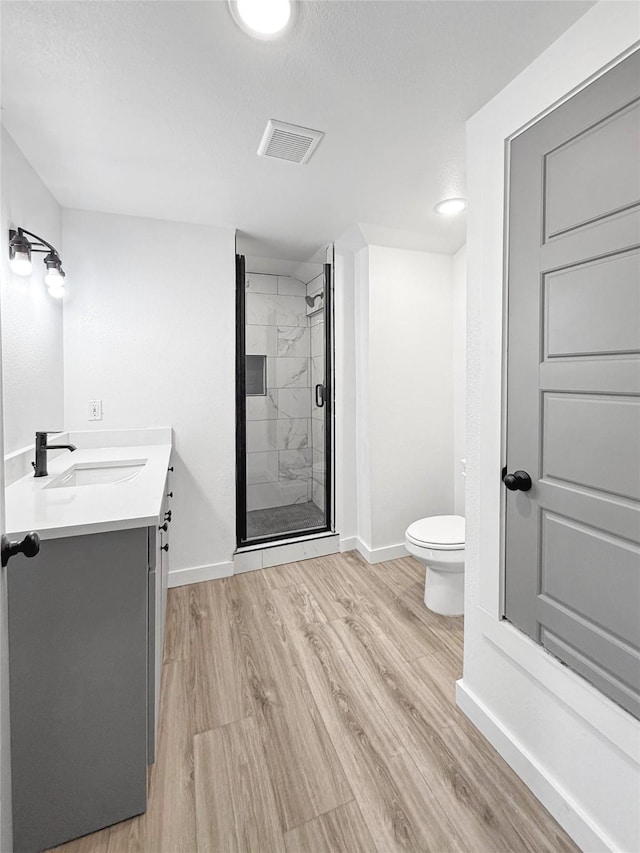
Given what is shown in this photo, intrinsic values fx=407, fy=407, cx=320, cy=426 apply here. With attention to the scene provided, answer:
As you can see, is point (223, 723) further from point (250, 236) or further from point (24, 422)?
point (250, 236)

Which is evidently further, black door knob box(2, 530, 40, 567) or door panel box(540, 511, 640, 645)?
door panel box(540, 511, 640, 645)

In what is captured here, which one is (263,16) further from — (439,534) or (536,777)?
(536,777)

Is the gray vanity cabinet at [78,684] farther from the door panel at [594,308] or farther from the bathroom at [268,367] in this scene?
the door panel at [594,308]

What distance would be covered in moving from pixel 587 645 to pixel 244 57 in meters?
2.03

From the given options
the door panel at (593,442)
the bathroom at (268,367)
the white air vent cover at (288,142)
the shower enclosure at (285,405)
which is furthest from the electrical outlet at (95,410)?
the door panel at (593,442)

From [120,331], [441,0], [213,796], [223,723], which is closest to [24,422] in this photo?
[120,331]

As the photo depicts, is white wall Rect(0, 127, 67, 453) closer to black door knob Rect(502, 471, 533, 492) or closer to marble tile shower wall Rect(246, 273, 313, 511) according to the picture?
marble tile shower wall Rect(246, 273, 313, 511)

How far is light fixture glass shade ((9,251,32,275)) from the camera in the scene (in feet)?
5.30

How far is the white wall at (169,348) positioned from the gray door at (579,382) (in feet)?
6.09

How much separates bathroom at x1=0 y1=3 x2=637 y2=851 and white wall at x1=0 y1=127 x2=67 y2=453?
16 millimetres

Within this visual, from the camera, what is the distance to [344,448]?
3.09 m

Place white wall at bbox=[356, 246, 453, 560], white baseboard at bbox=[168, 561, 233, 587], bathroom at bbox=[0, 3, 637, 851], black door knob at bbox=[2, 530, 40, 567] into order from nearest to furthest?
black door knob at bbox=[2, 530, 40, 567] < bathroom at bbox=[0, 3, 637, 851] < white baseboard at bbox=[168, 561, 233, 587] < white wall at bbox=[356, 246, 453, 560]

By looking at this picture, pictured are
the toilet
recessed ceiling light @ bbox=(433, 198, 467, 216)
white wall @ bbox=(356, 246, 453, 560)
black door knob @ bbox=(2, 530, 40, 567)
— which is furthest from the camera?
white wall @ bbox=(356, 246, 453, 560)

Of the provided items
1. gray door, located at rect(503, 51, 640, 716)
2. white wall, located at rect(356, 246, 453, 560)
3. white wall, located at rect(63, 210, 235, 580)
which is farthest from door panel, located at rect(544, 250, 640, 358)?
white wall, located at rect(63, 210, 235, 580)
